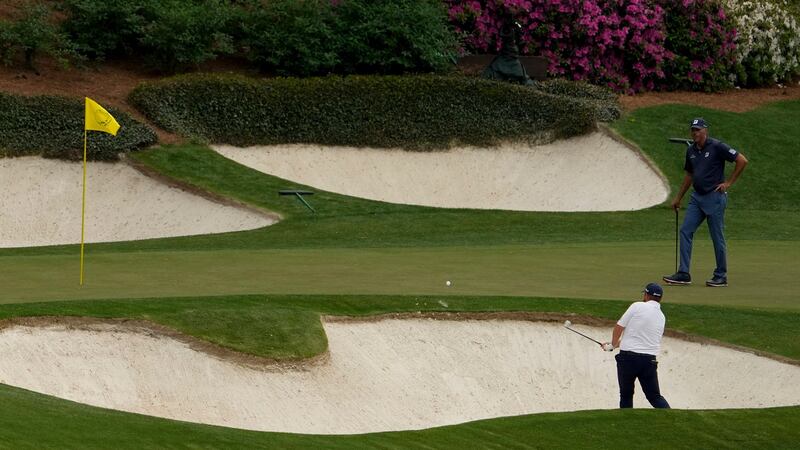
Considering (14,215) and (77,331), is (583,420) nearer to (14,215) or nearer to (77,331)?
(77,331)

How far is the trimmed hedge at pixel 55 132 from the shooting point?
31625mm

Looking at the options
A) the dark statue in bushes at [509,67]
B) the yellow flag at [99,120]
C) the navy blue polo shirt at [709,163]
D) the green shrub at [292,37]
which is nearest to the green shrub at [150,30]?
the green shrub at [292,37]

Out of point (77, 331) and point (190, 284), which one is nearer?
point (77, 331)

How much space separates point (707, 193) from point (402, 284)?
4407mm

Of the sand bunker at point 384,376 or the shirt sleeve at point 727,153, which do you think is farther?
the shirt sleeve at point 727,153

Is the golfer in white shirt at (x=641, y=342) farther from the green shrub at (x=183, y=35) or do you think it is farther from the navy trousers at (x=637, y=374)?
the green shrub at (x=183, y=35)

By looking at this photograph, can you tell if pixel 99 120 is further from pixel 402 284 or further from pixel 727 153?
pixel 727 153

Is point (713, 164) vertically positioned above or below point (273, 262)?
above

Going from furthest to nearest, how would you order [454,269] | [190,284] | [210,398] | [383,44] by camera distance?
[383,44] → [454,269] → [190,284] → [210,398]

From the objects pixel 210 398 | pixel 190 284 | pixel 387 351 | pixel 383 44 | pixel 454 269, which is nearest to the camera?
pixel 210 398

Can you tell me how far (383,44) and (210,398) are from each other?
23.4 meters

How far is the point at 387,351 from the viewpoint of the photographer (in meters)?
17.1

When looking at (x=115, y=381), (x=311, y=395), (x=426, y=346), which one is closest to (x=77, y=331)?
(x=115, y=381)

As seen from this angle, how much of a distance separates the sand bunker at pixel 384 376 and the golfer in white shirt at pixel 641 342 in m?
2.09
